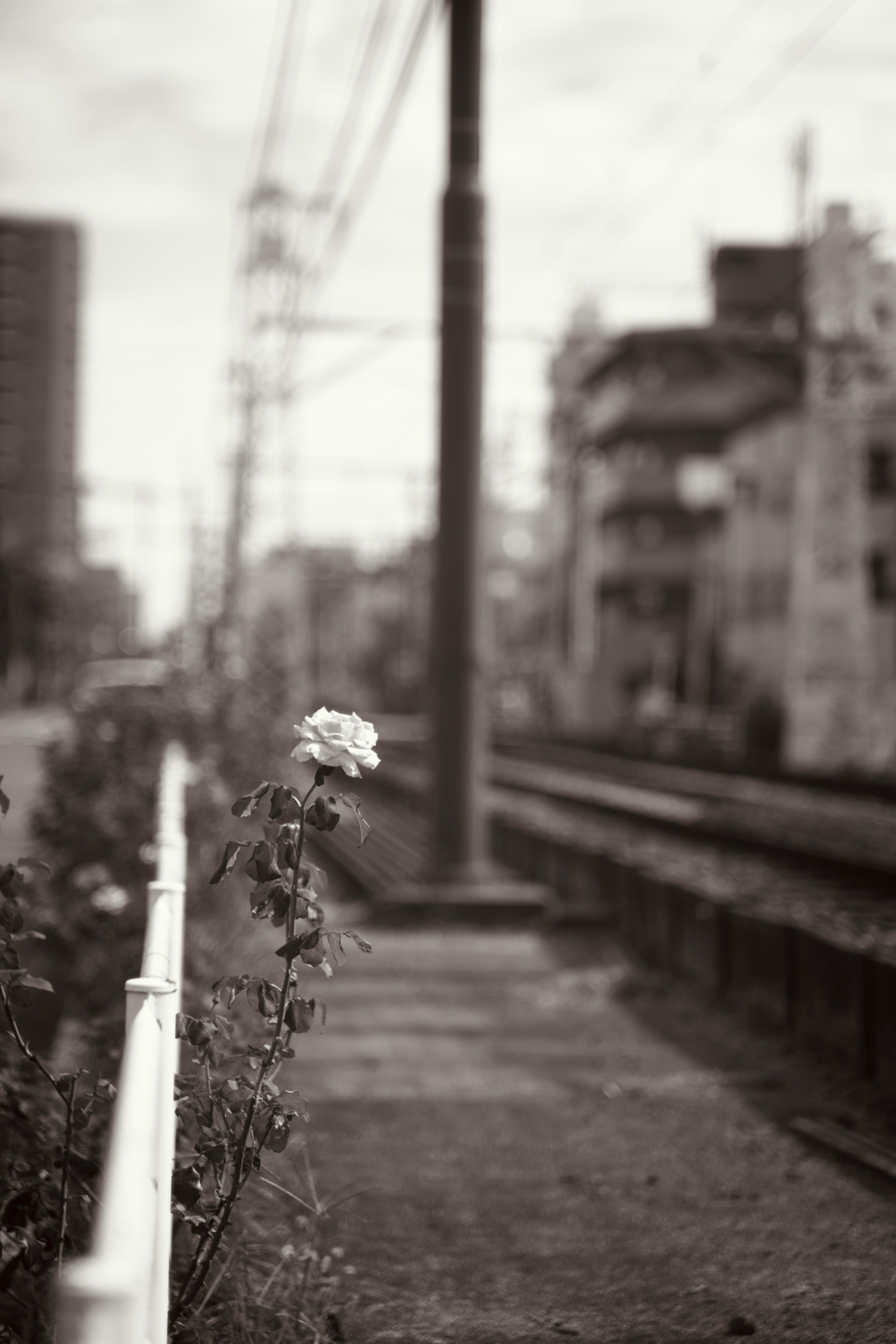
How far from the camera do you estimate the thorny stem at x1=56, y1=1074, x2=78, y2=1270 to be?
8.27ft

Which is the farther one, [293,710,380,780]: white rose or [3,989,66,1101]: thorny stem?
[3,989,66,1101]: thorny stem

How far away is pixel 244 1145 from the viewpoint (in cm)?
273

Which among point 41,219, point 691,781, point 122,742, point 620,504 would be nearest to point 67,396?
point 41,219

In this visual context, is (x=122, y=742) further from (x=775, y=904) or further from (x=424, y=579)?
(x=424, y=579)

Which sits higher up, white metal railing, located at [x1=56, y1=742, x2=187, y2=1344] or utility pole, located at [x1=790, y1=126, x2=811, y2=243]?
utility pole, located at [x1=790, y1=126, x2=811, y2=243]

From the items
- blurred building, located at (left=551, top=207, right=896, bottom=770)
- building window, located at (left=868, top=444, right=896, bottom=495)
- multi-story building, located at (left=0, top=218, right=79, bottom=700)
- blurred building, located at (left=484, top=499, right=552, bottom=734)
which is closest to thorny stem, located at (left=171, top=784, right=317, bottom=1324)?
blurred building, located at (left=551, top=207, right=896, bottom=770)

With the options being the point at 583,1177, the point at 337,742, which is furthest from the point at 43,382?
the point at 337,742

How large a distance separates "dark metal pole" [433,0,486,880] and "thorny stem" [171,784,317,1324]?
764 cm

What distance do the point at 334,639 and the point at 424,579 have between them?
27369mm

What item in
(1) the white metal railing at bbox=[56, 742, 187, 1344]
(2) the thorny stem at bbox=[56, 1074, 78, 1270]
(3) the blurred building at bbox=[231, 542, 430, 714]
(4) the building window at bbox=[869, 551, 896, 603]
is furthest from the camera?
(4) the building window at bbox=[869, 551, 896, 603]

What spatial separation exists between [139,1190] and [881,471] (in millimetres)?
48518

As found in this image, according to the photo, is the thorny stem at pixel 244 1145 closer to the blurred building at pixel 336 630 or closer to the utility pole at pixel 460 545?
the utility pole at pixel 460 545

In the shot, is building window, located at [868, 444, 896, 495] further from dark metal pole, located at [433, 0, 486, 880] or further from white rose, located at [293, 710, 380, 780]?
white rose, located at [293, 710, 380, 780]

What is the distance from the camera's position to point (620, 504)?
75.8 meters
